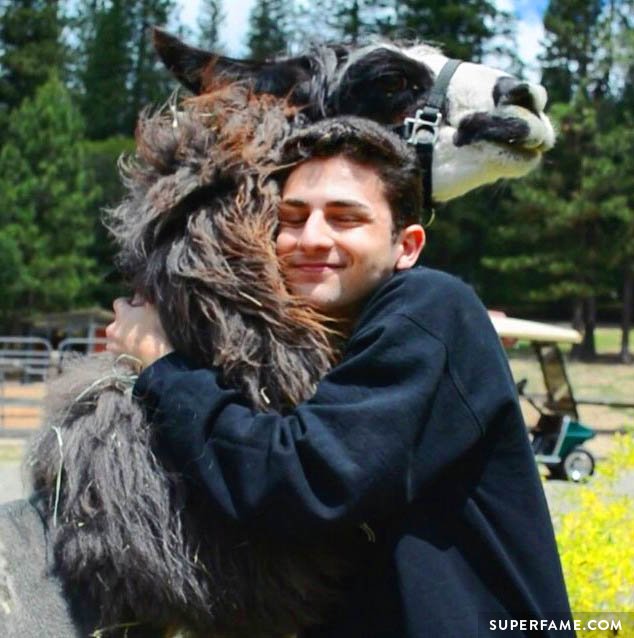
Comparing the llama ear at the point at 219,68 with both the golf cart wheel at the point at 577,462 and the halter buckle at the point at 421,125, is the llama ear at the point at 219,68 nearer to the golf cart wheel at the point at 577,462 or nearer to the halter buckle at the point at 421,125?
the halter buckle at the point at 421,125

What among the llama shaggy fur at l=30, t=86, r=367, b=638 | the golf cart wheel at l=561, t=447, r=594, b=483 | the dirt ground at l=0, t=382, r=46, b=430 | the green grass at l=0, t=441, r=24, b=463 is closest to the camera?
the llama shaggy fur at l=30, t=86, r=367, b=638

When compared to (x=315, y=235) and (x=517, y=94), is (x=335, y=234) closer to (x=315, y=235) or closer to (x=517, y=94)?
(x=315, y=235)

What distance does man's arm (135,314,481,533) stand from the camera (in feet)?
5.00

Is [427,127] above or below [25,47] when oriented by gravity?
above

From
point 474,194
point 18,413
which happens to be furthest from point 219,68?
point 474,194

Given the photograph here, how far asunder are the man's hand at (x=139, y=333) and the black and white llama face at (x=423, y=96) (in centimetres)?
44

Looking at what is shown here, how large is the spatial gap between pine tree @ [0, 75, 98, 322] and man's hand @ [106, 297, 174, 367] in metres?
26.4

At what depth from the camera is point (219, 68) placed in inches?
76.2

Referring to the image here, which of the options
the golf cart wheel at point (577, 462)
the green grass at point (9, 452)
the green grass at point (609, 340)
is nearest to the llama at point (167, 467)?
the green grass at point (9, 452)

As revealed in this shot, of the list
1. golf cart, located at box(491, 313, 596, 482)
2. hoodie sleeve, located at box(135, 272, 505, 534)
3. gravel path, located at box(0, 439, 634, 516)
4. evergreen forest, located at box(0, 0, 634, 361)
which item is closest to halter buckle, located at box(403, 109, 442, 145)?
hoodie sleeve, located at box(135, 272, 505, 534)

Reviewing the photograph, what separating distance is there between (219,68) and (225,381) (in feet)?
2.06

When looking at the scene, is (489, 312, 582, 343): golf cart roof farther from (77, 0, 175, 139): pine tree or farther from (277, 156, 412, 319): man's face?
(77, 0, 175, 139): pine tree

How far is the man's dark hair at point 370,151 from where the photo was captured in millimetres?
1737

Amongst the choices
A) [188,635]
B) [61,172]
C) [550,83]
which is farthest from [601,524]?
[550,83]
